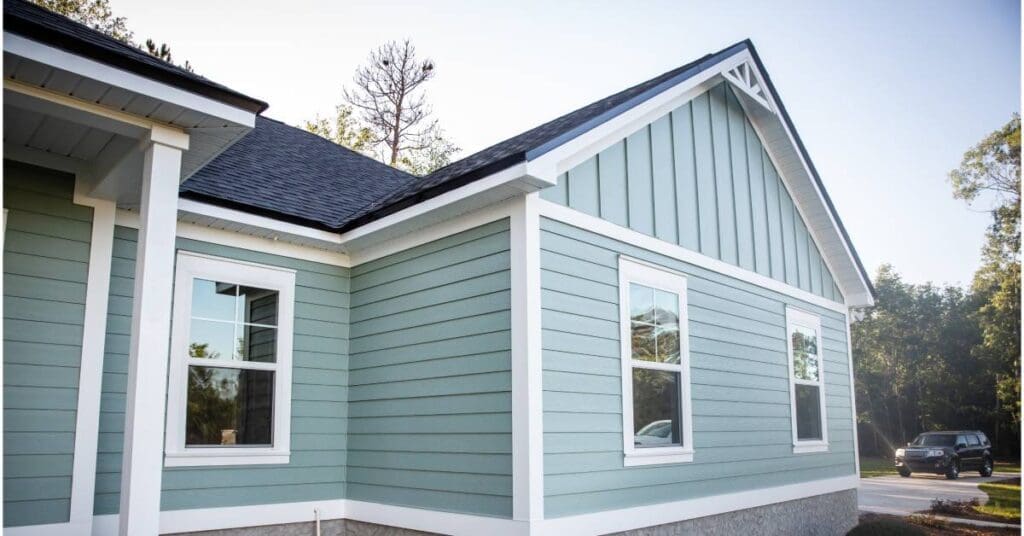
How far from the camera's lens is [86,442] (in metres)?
5.86

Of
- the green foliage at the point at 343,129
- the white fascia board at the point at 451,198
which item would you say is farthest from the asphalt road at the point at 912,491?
the green foliage at the point at 343,129

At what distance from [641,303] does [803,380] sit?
4.17 m

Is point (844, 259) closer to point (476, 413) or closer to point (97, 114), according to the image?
point (476, 413)

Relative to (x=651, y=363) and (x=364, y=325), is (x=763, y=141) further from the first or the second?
(x=364, y=325)

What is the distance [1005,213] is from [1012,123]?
3.12 metres

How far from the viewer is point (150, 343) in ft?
15.2

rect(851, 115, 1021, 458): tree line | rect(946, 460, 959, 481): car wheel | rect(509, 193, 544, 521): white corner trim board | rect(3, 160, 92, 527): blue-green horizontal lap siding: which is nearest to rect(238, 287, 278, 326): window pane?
rect(3, 160, 92, 527): blue-green horizontal lap siding

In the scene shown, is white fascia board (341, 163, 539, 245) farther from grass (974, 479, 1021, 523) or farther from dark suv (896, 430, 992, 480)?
dark suv (896, 430, 992, 480)

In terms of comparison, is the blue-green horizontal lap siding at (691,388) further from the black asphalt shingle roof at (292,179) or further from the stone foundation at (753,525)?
the black asphalt shingle roof at (292,179)

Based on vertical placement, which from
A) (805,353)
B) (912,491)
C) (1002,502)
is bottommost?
(912,491)

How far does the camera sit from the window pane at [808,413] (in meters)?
10.0

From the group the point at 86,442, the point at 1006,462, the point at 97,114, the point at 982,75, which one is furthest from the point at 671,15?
the point at 1006,462

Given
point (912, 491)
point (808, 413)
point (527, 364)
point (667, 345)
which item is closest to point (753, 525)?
point (808, 413)

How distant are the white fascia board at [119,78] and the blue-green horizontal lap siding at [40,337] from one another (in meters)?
2.05
